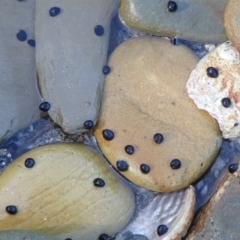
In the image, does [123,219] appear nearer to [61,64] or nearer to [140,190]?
[140,190]

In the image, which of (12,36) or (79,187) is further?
(12,36)

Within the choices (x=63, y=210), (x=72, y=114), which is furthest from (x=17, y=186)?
(x=72, y=114)

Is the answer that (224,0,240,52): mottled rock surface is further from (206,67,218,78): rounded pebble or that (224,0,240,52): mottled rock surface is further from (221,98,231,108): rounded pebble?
(221,98,231,108): rounded pebble

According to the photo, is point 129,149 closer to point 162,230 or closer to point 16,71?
point 162,230

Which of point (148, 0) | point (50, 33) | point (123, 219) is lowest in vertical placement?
point (123, 219)

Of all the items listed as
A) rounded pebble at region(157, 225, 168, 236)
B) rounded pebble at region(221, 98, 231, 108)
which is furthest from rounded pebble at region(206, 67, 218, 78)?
rounded pebble at region(157, 225, 168, 236)
